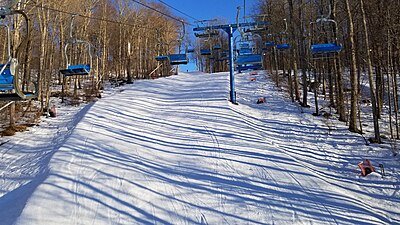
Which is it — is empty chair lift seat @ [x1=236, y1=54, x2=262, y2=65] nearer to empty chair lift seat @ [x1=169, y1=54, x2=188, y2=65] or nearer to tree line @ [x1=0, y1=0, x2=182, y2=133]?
empty chair lift seat @ [x1=169, y1=54, x2=188, y2=65]

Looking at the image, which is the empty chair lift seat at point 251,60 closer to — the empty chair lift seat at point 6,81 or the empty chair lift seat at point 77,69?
the empty chair lift seat at point 77,69

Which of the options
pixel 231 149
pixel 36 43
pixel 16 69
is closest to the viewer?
pixel 16 69

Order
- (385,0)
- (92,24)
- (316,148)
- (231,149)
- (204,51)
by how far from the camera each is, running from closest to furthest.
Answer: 1. (231,149)
2. (316,148)
3. (385,0)
4. (204,51)
5. (92,24)

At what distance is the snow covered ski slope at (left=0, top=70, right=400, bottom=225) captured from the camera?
18.7 ft

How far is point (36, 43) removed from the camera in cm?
2464

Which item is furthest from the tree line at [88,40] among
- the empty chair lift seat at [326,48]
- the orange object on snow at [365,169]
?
the orange object on snow at [365,169]

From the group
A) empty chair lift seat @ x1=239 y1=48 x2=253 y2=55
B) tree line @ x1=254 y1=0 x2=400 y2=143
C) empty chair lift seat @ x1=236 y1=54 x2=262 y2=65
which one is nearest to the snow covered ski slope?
tree line @ x1=254 y1=0 x2=400 y2=143

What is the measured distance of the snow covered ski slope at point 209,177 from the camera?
5688 millimetres

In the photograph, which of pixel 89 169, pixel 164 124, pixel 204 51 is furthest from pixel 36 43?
pixel 89 169

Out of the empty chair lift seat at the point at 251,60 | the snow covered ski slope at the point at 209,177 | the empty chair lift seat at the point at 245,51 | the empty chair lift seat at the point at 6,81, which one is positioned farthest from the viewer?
the empty chair lift seat at the point at 245,51

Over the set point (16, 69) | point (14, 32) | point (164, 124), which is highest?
point (14, 32)

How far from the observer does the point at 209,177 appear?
23.7ft

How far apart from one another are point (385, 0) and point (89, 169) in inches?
584

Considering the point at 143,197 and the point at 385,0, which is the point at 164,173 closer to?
the point at 143,197
